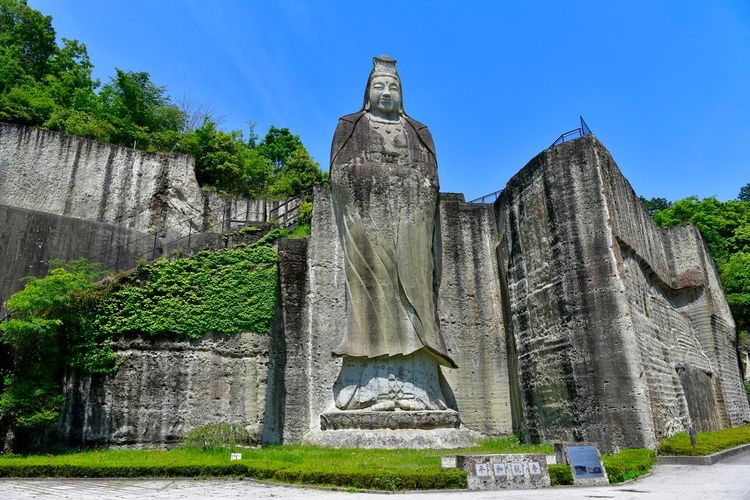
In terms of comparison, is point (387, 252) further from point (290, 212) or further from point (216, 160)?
point (216, 160)

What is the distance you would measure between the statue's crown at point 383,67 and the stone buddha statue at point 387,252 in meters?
0.02

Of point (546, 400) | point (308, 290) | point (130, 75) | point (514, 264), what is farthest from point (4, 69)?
point (546, 400)

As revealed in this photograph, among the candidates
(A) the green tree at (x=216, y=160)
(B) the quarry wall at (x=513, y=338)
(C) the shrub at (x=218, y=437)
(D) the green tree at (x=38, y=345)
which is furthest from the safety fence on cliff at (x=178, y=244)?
(A) the green tree at (x=216, y=160)

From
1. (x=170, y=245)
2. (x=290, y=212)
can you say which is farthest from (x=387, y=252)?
(x=170, y=245)

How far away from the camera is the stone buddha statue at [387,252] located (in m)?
10.1

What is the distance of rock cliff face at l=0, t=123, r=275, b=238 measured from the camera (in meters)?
20.6

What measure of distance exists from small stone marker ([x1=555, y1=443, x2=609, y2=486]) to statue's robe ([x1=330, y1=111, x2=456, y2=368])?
3.94 meters

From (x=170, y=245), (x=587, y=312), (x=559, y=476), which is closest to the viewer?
(x=559, y=476)

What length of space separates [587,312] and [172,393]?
8246 mm

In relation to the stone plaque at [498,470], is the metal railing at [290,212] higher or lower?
higher

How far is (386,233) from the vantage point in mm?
10727

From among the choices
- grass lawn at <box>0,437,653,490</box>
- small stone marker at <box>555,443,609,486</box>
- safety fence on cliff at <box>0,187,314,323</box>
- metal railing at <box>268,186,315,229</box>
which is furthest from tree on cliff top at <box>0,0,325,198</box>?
small stone marker at <box>555,443,609,486</box>

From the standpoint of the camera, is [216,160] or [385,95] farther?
[216,160]

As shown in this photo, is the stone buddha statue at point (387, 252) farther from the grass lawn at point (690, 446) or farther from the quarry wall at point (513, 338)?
the grass lawn at point (690, 446)
